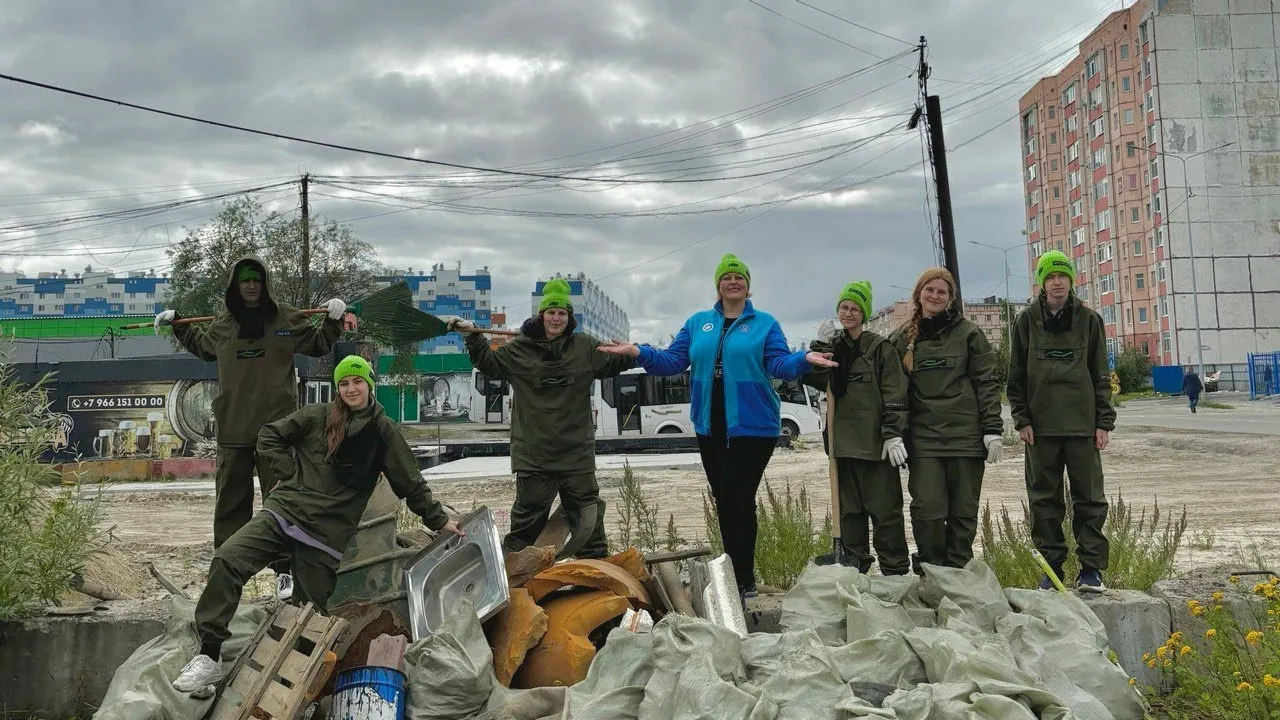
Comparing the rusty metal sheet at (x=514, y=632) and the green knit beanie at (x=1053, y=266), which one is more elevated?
the green knit beanie at (x=1053, y=266)

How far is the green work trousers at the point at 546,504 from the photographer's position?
4.87m

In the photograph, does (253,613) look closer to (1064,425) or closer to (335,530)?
(335,530)

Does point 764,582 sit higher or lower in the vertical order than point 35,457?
lower

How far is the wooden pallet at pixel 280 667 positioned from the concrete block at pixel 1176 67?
58938mm

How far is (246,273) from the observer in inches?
199

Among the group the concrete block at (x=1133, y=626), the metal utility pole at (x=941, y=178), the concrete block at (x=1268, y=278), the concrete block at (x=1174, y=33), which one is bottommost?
the concrete block at (x=1133, y=626)

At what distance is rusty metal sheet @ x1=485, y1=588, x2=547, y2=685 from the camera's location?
12.8 feet

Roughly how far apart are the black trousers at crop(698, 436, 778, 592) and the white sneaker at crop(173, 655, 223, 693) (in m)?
2.47

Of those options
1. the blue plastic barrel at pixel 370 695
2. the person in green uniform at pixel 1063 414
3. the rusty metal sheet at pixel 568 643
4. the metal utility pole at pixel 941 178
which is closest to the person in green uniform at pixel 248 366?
the blue plastic barrel at pixel 370 695

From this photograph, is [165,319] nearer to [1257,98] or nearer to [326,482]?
[326,482]

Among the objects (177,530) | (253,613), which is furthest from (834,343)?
(177,530)

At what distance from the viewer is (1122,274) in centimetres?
5559

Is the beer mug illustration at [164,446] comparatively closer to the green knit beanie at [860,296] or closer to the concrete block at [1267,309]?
the green knit beanie at [860,296]

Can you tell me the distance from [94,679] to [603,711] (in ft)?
9.73
